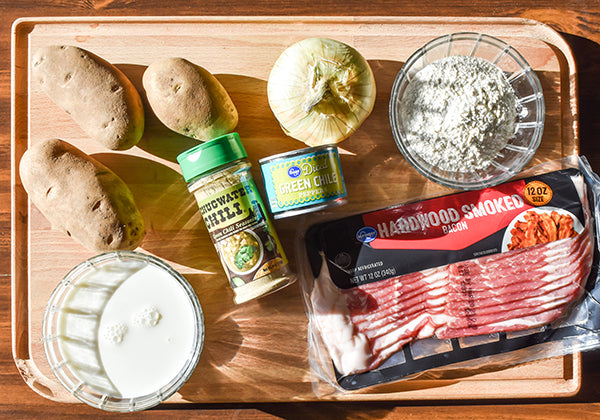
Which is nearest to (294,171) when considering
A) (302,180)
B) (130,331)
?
(302,180)

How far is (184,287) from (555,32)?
41.0 inches

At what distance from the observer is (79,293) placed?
39.6 inches

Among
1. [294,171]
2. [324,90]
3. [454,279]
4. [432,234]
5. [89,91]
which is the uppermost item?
[89,91]

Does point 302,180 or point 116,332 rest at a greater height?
point 302,180

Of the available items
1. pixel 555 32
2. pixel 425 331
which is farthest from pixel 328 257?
pixel 555 32

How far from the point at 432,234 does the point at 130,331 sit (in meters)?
0.71

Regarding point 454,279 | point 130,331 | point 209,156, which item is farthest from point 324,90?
point 130,331

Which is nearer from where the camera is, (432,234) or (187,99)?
(187,99)

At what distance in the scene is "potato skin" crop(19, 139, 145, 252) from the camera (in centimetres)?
92

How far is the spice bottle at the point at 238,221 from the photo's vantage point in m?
0.93

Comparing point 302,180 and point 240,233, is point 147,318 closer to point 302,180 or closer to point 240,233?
point 240,233

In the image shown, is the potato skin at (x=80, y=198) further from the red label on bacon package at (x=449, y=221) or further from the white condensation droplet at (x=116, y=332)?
the red label on bacon package at (x=449, y=221)

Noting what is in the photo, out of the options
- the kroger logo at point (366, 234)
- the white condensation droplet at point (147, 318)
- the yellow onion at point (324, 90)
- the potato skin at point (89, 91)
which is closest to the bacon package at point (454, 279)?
the kroger logo at point (366, 234)

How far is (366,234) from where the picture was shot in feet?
3.44
